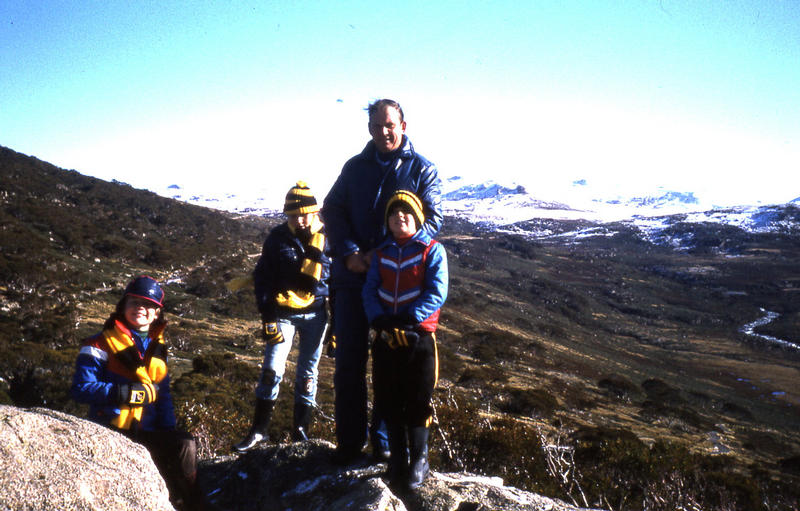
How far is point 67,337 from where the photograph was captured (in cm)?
1162

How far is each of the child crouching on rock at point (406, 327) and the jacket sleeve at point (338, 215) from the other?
0.30 metres

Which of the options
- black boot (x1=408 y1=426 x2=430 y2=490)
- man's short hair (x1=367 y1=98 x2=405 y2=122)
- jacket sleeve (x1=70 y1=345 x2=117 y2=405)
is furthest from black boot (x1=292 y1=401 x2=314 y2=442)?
man's short hair (x1=367 y1=98 x2=405 y2=122)

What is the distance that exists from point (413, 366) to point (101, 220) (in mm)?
32115

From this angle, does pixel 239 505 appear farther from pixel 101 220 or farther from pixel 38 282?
pixel 101 220

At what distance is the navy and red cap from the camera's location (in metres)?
2.68

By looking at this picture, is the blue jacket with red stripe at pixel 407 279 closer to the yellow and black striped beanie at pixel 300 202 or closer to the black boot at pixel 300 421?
the yellow and black striped beanie at pixel 300 202

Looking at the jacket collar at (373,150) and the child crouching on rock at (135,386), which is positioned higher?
the jacket collar at (373,150)

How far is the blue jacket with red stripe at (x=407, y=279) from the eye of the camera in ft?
8.49

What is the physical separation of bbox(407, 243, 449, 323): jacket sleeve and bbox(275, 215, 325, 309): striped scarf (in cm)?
118

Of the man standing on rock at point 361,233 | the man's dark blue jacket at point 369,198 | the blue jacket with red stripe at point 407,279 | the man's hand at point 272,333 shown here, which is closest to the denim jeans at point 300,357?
the man's hand at point 272,333

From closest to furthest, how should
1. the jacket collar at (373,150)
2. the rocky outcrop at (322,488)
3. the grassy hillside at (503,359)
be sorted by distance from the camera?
the rocky outcrop at (322,488)
the jacket collar at (373,150)
the grassy hillside at (503,359)

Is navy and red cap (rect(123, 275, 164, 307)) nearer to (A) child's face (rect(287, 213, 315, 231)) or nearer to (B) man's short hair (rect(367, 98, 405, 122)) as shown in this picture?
(A) child's face (rect(287, 213, 315, 231))

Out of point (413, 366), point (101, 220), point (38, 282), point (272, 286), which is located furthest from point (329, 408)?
point (101, 220)

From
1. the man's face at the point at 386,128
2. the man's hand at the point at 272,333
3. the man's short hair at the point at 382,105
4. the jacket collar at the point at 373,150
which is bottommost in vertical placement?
the man's hand at the point at 272,333
